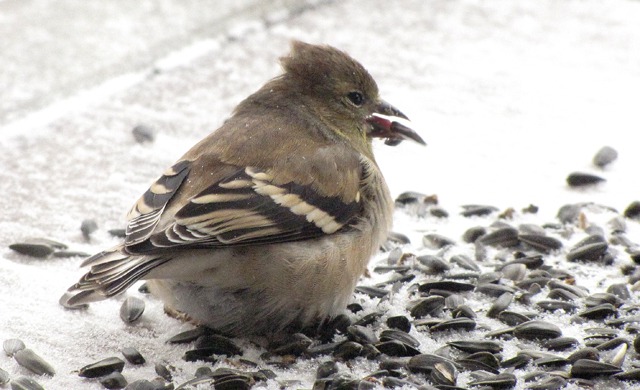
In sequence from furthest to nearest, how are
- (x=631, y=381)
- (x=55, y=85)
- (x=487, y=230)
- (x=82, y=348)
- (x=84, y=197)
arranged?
(x=55, y=85) → (x=84, y=197) → (x=487, y=230) → (x=82, y=348) → (x=631, y=381)

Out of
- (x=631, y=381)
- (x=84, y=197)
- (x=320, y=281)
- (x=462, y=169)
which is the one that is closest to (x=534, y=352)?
(x=631, y=381)

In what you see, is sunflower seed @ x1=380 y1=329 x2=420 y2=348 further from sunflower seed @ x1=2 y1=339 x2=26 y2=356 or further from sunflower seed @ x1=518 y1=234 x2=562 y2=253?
sunflower seed @ x1=2 y1=339 x2=26 y2=356

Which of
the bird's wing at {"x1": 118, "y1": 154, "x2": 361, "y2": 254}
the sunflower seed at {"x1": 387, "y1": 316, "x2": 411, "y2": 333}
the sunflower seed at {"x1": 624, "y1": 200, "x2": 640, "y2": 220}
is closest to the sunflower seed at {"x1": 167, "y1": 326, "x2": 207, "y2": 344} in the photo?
the bird's wing at {"x1": 118, "y1": 154, "x2": 361, "y2": 254}

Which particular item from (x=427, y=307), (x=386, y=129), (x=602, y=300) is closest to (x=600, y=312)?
(x=602, y=300)

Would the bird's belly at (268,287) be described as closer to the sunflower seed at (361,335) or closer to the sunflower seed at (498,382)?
the sunflower seed at (361,335)

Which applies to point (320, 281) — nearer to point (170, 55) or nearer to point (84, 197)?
point (84, 197)

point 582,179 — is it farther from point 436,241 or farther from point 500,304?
point 500,304

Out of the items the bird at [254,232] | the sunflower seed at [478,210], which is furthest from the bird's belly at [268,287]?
the sunflower seed at [478,210]
